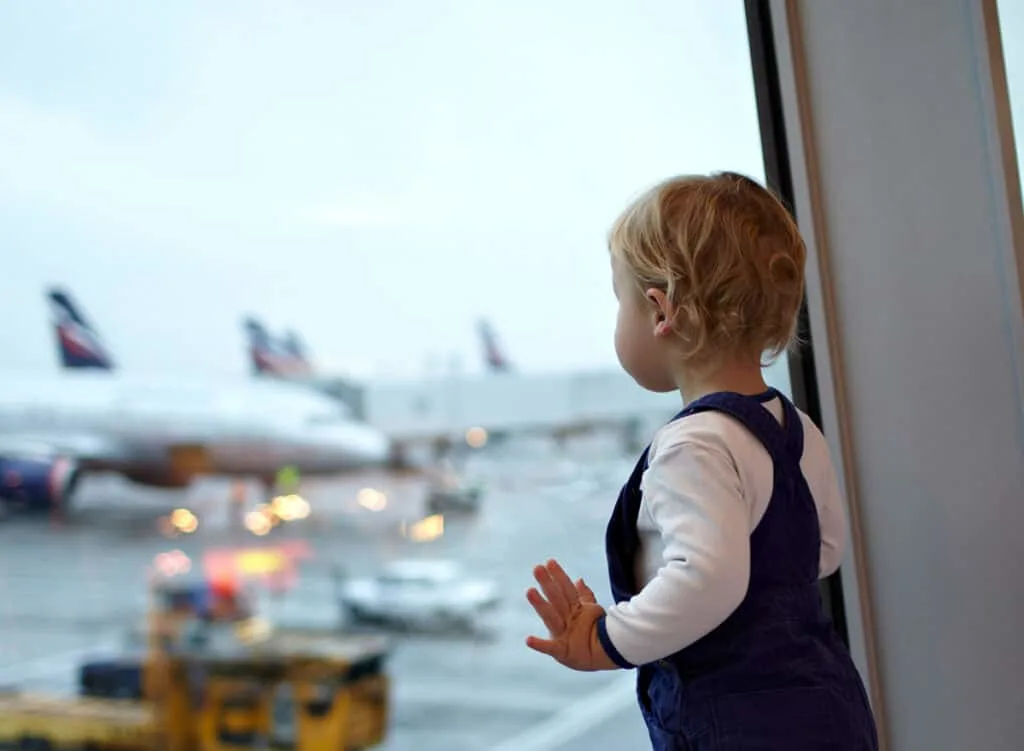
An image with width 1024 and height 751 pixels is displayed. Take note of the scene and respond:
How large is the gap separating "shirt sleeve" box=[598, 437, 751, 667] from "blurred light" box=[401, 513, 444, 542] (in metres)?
1.19

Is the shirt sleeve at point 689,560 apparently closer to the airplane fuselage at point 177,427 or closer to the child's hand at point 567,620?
the child's hand at point 567,620

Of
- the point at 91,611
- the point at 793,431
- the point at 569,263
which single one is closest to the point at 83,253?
the point at 91,611

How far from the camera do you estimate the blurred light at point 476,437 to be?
179cm

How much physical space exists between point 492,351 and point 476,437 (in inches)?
7.1

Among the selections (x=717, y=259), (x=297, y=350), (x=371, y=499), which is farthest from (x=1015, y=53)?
(x=371, y=499)

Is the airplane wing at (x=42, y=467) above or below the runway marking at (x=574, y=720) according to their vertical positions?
above

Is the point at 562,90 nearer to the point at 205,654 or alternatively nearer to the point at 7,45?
the point at 7,45

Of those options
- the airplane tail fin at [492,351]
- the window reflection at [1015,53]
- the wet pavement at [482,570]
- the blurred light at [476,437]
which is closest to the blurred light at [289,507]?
the wet pavement at [482,570]

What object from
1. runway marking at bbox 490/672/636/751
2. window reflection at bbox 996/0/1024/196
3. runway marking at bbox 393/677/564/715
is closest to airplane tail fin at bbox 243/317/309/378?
runway marking at bbox 393/677/564/715

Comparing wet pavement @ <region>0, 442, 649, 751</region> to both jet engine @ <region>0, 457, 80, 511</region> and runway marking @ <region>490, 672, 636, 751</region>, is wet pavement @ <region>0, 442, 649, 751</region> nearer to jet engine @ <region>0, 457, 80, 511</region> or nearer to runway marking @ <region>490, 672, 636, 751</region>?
runway marking @ <region>490, 672, 636, 751</region>

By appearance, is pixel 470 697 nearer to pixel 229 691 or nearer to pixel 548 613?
pixel 229 691

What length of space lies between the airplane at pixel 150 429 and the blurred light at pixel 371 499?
0.07 metres

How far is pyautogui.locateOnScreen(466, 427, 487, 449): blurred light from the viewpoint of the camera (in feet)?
5.88

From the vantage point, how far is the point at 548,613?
0.71 meters
